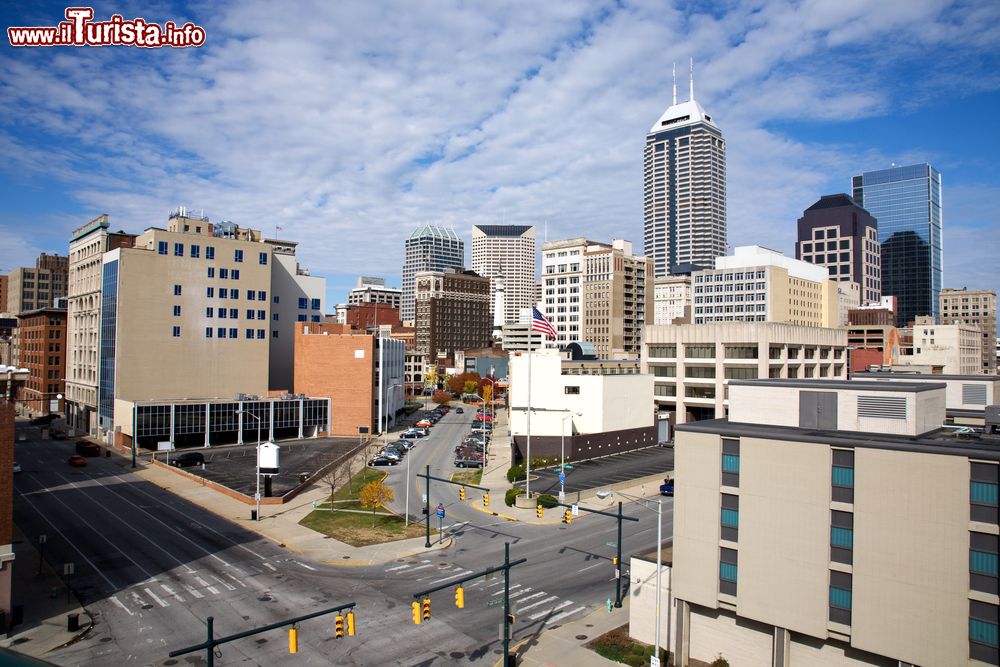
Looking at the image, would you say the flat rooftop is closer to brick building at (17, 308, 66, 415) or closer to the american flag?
the american flag

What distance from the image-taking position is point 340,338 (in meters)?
99.2

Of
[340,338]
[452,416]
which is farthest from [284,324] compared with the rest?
[452,416]

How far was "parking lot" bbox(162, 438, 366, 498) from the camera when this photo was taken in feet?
212

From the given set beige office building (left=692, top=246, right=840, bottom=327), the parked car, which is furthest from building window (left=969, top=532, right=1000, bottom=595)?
beige office building (left=692, top=246, right=840, bottom=327)

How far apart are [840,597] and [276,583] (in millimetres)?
29334

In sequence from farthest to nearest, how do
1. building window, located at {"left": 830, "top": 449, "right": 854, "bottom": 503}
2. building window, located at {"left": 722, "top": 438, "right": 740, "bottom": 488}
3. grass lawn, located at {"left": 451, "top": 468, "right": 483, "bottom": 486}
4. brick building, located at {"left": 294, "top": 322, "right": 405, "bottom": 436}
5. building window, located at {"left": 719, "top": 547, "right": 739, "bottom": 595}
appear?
1. brick building, located at {"left": 294, "top": 322, "right": 405, "bottom": 436}
2. grass lawn, located at {"left": 451, "top": 468, "right": 483, "bottom": 486}
3. building window, located at {"left": 722, "top": 438, "right": 740, "bottom": 488}
4. building window, located at {"left": 719, "top": 547, "right": 739, "bottom": 595}
5. building window, located at {"left": 830, "top": 449, "right": 854, "bottom": 503}

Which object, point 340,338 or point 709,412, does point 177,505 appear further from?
point 709,412

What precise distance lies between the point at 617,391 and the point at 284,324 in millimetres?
67386

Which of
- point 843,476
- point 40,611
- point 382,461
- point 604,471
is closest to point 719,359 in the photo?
point 604,471

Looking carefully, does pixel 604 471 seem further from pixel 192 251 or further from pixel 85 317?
pixel 85 317

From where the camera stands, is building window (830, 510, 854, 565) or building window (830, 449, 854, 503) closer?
building window (830, 510, 854, 565)

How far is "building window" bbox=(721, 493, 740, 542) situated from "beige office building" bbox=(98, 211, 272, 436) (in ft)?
267

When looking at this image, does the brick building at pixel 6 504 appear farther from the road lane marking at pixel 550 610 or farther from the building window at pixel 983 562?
the building window at pixel 983 562

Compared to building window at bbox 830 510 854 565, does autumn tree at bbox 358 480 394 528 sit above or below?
below
